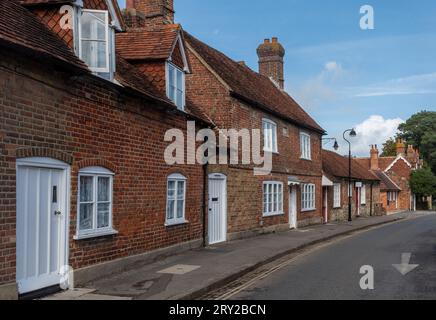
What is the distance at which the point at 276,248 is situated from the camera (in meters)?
16.6

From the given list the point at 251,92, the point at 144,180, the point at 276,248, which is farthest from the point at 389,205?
the point at 144,180

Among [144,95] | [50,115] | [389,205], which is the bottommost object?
[389,205]

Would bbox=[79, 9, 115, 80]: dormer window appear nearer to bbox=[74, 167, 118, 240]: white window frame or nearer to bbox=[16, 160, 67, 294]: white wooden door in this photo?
bbox=[74, 167, 118, 240]: white window frame

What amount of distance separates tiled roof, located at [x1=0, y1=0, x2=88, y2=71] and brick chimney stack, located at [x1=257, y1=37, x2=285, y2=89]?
21.2m

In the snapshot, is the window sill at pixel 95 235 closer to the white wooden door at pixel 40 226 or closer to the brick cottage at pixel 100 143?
the brick cottage at pixel 100 143

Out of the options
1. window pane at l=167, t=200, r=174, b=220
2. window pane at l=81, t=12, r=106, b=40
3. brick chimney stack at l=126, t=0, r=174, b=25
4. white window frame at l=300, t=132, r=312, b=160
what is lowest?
window pane at l=167, t=200, r=174, b=220

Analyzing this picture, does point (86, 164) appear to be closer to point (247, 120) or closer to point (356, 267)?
point (356, 267)

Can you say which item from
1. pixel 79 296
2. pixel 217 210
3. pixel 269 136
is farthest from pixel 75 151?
pixel 269 136

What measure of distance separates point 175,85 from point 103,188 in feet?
15.5

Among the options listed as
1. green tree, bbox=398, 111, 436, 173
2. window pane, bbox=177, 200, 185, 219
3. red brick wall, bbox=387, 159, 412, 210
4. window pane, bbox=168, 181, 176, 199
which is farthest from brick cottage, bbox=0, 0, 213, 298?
green tree, bbox=398, 111, 436, 173

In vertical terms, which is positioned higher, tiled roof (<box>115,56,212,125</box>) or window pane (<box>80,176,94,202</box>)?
tiled roof (<box>115,56,212,125</box>)

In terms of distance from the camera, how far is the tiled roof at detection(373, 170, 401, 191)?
55.5m

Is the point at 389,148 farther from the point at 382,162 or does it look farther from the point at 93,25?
the point at 93,25
